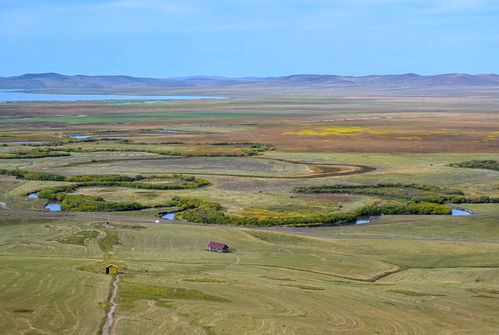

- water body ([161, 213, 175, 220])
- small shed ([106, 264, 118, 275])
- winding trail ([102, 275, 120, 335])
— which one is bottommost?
water body ([161, 213, 175, 220])

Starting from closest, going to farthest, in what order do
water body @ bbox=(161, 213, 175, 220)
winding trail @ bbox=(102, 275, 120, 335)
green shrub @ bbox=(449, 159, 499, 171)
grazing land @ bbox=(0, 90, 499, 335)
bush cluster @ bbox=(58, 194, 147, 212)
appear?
winding trail @ bbox=(102, 275, 120, 335) → grazing land @ bbox=(0, 90, 499, 335) → water body @ bbox=(161, 213, 175, 220) → bush cluster @ bbox=(58, 194, 147, 212) → green shrub @ bbox=(449, 159, 499, 171)


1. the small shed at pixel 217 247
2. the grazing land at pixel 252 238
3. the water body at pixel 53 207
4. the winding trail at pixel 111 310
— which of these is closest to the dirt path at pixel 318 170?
the grazing land at pixel 252 238

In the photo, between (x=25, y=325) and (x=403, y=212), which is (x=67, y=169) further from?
(x=25, y=325)

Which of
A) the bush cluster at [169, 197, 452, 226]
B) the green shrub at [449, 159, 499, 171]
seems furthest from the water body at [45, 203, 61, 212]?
the green shrub at [449, 159, 499, 171]

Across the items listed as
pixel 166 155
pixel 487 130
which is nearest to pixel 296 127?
pixel 487 130

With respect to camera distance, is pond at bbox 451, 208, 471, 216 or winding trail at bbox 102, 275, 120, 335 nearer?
winding trail at bbox 102, 275, 120, 335

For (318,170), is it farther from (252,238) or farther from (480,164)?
(252,238)

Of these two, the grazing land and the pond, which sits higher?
the grazing land

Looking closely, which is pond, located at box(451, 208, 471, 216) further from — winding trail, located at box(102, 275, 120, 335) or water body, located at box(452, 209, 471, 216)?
winding trail, located at box(102, 275, 120, 335)

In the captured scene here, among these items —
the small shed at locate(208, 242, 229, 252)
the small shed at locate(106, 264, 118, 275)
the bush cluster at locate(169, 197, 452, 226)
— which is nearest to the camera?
the small shed at locate(106, 264, 118, 275)
